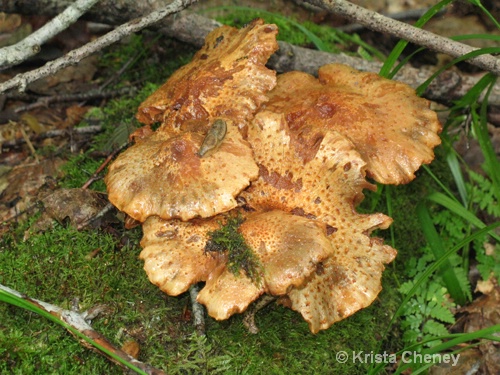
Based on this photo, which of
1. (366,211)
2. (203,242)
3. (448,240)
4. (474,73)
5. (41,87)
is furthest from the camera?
(474,73)

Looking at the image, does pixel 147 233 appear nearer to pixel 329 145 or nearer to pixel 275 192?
pixel 275 192

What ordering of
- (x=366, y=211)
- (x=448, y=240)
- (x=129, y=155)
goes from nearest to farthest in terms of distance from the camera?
(x=129, y=155) < (x=366, y=211) < (x=448, y=240)

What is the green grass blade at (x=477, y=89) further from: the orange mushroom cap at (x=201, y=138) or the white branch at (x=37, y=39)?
the white branch at (x=37, y=39)

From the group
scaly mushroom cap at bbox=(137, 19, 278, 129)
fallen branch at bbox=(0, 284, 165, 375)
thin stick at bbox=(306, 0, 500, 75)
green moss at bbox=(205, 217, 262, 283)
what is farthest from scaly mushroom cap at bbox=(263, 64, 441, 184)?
fallen branch at bbox=(0, 284, 165, 375)

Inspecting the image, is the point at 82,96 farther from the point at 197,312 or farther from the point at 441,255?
the point at 441,255

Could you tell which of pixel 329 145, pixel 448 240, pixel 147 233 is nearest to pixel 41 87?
pixel 147 233

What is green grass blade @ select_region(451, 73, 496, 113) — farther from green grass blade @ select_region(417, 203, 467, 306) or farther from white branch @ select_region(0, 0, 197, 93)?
white branch @ select_region(0, 0, 197, 93)

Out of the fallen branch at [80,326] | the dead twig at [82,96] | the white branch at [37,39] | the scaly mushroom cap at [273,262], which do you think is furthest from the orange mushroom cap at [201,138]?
the dead twig at [82,96]
